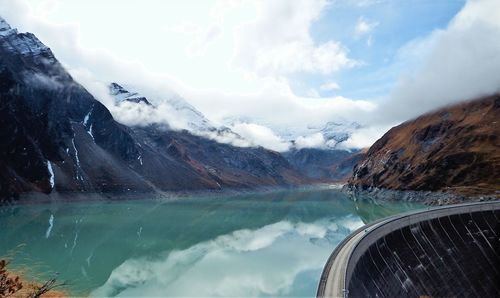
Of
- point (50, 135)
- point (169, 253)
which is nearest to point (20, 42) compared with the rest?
point (50, 135)

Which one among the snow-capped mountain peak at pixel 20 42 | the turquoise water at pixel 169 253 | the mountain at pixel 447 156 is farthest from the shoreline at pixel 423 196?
the snow-capped mountain peak at pixel 20 42

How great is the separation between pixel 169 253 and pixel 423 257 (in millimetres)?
32765

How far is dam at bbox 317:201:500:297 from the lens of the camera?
2787cm

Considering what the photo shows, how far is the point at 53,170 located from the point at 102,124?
5703 centimetres

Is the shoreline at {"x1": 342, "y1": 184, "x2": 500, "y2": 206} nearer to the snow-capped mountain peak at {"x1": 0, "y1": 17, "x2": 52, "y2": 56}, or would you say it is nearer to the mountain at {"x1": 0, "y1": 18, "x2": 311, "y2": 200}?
the mountain at {"x1": 0, "y1": 18, "x2": 311, "y2": 200}

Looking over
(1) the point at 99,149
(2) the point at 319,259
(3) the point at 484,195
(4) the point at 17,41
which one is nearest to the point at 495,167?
(3) the point at 484,195

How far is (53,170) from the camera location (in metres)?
142

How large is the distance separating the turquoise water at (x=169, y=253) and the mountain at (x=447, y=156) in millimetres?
45766

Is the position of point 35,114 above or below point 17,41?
below

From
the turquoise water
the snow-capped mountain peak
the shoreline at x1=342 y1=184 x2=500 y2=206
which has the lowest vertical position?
the shoreline at x1=342 y1=184 x2=500 y2=206

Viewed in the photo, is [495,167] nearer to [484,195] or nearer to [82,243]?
[484,195]

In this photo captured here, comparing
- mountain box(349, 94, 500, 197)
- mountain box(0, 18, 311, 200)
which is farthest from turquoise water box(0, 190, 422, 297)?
mountain box(349, 94, 500, 197)

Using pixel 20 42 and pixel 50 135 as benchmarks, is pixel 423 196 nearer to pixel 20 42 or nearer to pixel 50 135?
pixel 50 135

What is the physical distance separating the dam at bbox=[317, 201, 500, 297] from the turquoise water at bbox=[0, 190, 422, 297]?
7.38m
